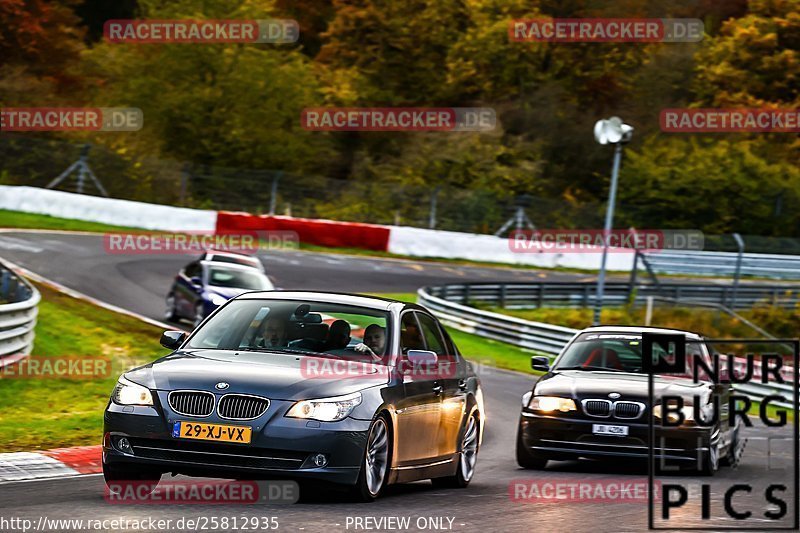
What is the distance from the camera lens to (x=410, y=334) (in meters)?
10.6

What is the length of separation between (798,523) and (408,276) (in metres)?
29.3

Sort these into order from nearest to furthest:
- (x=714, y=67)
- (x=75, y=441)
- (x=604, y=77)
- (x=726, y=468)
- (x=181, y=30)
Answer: (x=75, y=441), (x=726, y=468), (x=181, y=30), (x=714, y=67), (x=604, y=77)

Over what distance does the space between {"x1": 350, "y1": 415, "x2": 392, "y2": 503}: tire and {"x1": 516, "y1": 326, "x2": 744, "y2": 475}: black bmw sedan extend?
148 inches

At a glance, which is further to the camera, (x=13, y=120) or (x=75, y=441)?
(x=13, y=120)

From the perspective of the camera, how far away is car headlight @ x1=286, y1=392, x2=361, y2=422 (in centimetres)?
877

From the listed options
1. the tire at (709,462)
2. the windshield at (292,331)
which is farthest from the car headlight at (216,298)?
the windshield at (292,331)

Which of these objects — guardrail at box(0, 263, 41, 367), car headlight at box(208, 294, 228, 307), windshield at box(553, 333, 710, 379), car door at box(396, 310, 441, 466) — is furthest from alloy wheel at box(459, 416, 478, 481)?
car headlight at box(208, 294, 228, 307)

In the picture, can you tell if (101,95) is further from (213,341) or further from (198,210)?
(213,341)

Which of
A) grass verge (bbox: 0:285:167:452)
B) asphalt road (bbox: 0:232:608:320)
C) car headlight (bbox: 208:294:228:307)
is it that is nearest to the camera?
grass verge (bbox: 0:285:167:452)

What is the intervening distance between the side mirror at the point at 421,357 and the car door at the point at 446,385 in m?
0.50

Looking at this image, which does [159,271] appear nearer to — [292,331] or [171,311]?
[171,311]

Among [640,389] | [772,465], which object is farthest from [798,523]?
[772,465]

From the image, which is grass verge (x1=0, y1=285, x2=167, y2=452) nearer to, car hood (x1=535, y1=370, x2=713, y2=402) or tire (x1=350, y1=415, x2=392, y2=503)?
tire (x1=350, y1=415, x2=392, y2=503)

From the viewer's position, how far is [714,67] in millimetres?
61406
